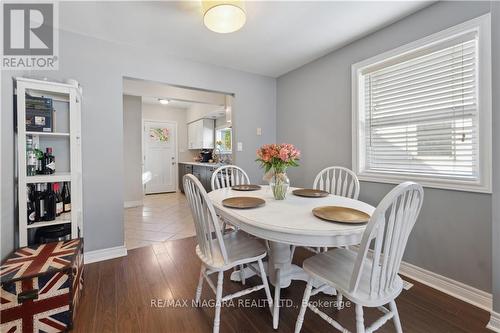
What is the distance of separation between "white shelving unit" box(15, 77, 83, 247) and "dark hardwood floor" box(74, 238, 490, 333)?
1.94ft

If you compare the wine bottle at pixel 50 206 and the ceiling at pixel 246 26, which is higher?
the ceiling at pixel 246 26

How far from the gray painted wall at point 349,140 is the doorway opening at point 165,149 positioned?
41.4 inches

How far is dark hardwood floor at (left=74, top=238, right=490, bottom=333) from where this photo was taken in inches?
53.5

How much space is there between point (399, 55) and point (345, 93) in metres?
0.60

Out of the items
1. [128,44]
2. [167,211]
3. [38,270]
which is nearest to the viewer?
[38,270]

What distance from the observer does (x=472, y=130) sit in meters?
1.63

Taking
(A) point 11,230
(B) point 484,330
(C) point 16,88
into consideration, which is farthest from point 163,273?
(B) point 484,330

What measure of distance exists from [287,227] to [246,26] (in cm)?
192

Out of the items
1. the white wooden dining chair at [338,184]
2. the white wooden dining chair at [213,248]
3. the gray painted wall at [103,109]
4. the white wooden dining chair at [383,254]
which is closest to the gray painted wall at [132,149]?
the gray painted wall at [103,109]

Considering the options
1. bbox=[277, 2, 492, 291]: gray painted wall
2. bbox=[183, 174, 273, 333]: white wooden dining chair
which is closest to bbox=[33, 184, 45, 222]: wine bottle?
bbox=[183, 174, 273, 333]: white wooden dining chair

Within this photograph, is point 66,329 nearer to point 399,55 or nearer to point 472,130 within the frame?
point 472,130

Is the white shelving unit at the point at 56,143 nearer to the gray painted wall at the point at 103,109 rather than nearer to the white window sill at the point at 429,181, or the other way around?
the gray painted wall at the point at 103,109

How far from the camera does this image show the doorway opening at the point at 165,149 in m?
3.50

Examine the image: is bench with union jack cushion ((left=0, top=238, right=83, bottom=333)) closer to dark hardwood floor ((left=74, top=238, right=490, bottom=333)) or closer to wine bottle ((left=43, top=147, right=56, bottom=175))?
dark hardwood floor ((left=74, top=238, right=490, bottom=333))
